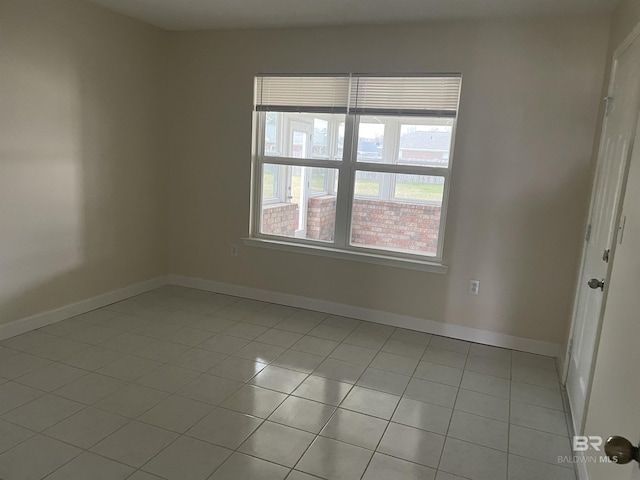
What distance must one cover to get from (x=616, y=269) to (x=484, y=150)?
67.8 inches

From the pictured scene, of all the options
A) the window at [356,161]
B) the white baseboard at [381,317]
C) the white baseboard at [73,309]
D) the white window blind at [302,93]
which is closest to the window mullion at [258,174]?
the window at [356,161]

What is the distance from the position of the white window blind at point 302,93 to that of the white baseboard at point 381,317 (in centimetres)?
169

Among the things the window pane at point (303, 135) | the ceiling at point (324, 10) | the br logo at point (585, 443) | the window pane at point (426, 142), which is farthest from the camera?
the window pane at point (303, 135)

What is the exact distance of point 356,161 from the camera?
391 centimetres

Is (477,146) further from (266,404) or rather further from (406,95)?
(266,404)

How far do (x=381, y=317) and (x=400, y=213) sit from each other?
2.97 ft

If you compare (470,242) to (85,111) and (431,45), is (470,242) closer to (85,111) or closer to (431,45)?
(431,45)

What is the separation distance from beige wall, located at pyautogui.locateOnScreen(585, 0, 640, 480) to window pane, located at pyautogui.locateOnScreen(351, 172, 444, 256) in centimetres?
182

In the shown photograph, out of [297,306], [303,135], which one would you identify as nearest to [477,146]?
[303,135]

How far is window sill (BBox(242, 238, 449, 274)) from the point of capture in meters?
3.76

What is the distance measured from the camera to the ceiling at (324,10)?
3025 millimetres

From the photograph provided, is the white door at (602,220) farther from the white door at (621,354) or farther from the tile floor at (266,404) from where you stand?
the tile floor at (266,404)

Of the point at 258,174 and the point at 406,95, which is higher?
the point at 406,95

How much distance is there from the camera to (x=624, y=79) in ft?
7.97
